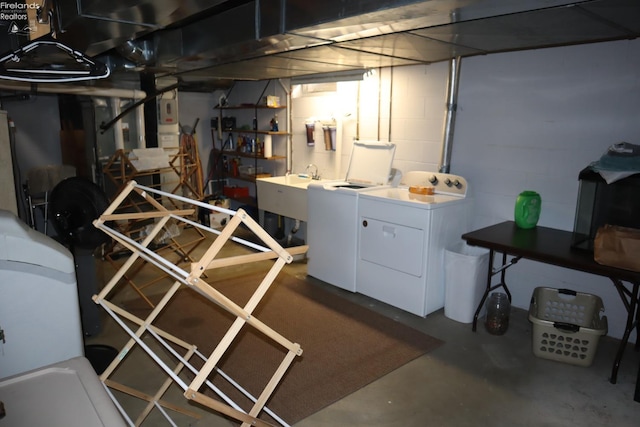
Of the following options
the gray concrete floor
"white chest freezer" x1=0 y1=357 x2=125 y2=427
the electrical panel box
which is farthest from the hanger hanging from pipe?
the electrical panel box

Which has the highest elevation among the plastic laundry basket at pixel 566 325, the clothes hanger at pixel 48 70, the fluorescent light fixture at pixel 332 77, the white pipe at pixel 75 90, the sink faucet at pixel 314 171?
the fluorescent light fixture at pixel 332 77

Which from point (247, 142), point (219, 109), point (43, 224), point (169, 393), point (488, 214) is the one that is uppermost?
point (219, 109)

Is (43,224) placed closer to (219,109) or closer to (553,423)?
Result: (219,109)

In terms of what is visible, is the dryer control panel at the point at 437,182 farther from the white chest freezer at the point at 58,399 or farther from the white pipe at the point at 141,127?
the white pipe at the point at 141,127

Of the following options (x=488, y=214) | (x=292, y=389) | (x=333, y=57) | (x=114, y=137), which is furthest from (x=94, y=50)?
(x=488, y=214)

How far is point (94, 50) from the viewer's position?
10.4ft

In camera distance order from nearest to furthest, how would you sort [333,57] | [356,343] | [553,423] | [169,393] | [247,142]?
[553,423] < [169,393] < [356,343] < [333,57] < [247,142]

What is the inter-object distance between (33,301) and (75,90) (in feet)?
10.2

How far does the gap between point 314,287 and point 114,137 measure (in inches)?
129

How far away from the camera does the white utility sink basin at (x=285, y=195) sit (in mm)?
4625

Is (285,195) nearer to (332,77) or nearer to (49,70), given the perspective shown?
(332,77)

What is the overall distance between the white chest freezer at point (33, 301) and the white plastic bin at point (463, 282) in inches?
101

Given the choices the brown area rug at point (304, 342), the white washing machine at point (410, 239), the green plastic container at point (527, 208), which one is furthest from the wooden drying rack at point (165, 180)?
the green plastic container at point (527, 208)

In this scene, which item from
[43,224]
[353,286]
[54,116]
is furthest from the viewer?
[54,116]
